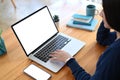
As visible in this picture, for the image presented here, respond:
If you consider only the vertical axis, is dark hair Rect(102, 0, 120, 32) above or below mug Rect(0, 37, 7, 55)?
above

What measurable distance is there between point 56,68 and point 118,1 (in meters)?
0.60

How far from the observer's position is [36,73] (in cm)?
115

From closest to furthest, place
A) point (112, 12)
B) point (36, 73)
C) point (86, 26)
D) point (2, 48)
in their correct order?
1. point (112, 12)
2. point (36, 73)
3. point (2, 48)
4. point (86, 26)

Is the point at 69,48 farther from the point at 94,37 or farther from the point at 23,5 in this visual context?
the point at 23,5

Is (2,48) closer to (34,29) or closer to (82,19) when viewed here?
(34,29)

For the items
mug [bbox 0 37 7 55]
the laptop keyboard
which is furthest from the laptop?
mug [bbox 0 37 7 55]

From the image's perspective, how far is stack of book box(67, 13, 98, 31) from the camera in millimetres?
1572

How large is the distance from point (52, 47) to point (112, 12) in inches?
24.9

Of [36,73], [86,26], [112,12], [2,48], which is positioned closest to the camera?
[112,12]

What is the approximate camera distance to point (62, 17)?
1.73m

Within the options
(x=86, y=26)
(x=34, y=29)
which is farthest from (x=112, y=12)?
(x=86, y=26)

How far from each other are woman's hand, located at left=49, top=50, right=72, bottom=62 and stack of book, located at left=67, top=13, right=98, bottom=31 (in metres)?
0.39

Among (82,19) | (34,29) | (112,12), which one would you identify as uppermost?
(112,12)

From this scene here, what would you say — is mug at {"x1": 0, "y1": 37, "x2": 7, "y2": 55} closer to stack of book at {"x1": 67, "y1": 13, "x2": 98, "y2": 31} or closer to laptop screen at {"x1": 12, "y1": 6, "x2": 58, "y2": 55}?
laptop screen at {"x1": 12, "y1": 6, "x2": 58, "y2": 55}
